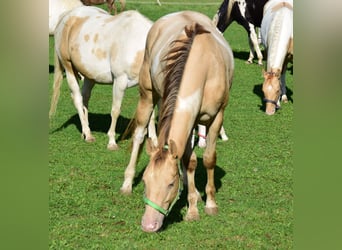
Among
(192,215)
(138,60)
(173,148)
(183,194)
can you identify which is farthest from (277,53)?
(173,148)

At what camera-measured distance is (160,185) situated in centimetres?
385

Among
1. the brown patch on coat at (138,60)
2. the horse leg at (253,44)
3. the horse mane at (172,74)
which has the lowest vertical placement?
the horse leg at (253,44)

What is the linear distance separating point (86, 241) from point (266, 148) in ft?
12.9

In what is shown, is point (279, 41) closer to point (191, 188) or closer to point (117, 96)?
point (117, 96)

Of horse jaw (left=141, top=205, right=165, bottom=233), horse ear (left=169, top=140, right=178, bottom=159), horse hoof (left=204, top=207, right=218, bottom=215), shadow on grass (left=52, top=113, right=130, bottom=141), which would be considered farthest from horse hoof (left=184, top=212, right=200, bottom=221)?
shadow on grass (left=52, top=113, right=130, bottom=141)

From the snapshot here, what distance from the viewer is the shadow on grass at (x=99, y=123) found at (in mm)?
8602

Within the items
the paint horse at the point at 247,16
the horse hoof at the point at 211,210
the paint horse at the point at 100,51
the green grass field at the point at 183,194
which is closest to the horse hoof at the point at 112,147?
the paint horse at the point at 100,51

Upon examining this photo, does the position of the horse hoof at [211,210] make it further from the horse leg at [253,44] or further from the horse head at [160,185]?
the horse leg at [253,44]

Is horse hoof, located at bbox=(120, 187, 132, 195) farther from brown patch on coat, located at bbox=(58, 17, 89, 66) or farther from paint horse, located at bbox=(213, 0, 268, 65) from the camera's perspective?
paint horse, located at bbox=(213, 0, 268, 65)

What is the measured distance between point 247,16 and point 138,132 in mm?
10947

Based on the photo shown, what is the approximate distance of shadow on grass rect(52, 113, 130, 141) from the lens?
8.60 meters

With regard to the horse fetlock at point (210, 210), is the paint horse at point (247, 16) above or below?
below
